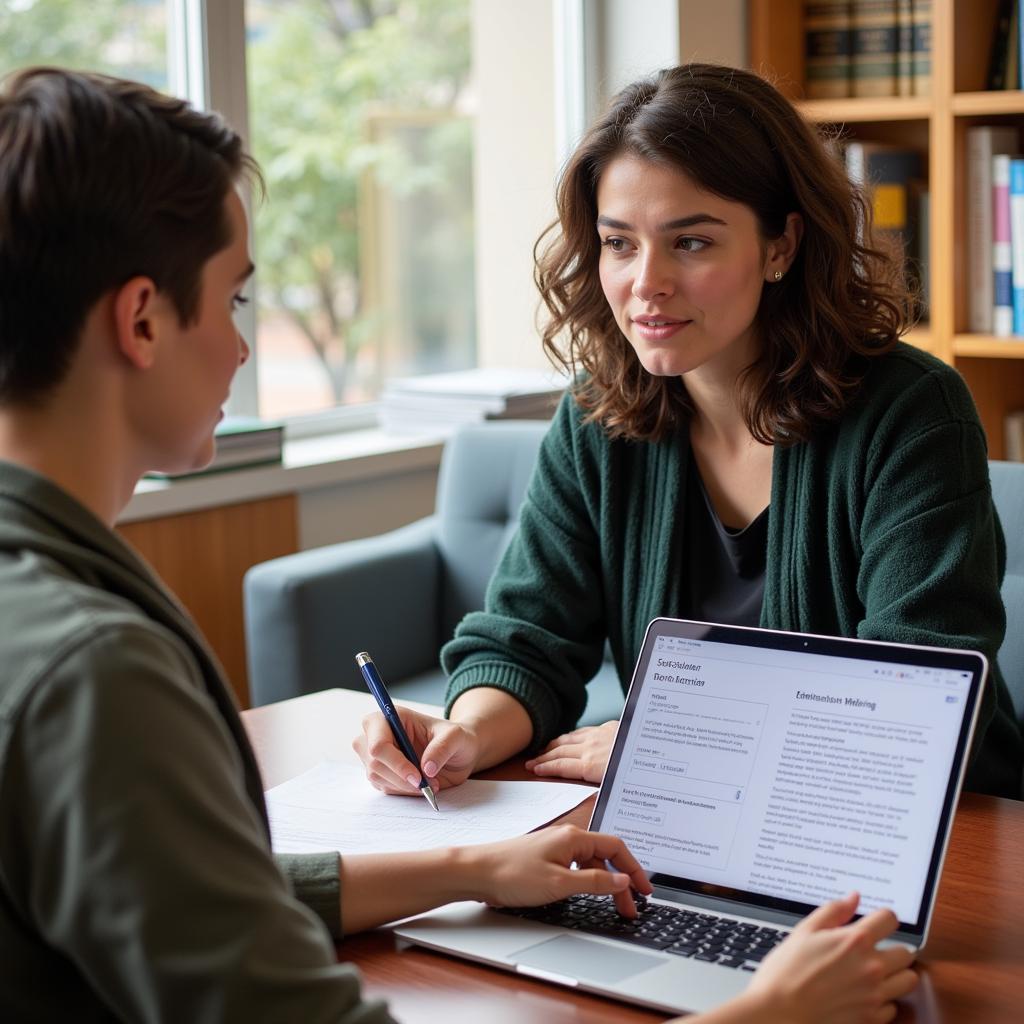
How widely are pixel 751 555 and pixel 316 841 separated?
689 mm

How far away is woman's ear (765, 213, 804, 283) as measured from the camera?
65.6 inches

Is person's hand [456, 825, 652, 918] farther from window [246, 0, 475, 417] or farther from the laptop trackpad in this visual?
window [246, 0, 475, 417]

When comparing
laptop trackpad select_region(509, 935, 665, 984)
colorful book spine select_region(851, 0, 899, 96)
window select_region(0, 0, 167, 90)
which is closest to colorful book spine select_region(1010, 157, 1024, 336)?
colorful book spine select_region(851, 0, 899, 96)

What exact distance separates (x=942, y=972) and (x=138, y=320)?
68cm

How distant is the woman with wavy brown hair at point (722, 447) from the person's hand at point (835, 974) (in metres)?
0.47

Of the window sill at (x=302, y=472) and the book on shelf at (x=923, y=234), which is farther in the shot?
the book on shelf at (x=923, y=234)

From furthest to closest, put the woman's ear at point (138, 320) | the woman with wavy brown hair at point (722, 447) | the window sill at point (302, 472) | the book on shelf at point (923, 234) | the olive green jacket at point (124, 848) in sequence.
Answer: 1. the book on shelf at point (923, 234)
2. the window sill at point (302, 472)
3. the woman with wavy brown hair at point (722, 447)
4. the woman's ear at point (138, 320)
5. the olive green jacket at point (124, 848)

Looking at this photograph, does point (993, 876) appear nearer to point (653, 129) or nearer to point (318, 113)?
point (653, 129)

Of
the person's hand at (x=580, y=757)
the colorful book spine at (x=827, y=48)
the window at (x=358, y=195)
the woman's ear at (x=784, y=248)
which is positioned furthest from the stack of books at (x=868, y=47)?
the person's hand at (x=580, y=757)

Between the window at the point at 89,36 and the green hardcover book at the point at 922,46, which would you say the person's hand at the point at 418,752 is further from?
the green hardcover book at the point at 922,46

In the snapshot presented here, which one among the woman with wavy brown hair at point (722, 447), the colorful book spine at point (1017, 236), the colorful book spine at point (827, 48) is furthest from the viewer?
the colorful book spine at point (827, 48)

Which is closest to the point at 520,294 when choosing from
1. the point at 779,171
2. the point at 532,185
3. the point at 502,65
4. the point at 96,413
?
the point at 532,185

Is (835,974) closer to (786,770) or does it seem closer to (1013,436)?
(786,770)

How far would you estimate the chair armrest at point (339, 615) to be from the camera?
97.8 inches
